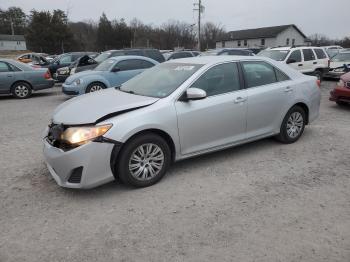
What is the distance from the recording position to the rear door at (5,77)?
38.3 feet

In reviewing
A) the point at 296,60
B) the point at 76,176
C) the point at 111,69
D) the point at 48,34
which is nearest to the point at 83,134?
the point at 76,176

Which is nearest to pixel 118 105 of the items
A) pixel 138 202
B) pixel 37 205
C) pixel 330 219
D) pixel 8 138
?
pixel 138 202

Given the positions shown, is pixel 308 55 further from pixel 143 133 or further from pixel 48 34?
pixel 48 34

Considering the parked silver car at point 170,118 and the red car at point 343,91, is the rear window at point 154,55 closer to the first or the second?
the red car at point 343,91

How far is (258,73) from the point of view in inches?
209

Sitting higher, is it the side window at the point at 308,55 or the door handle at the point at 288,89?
the side window at the point at 308,55

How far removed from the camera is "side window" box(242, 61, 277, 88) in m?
5.14

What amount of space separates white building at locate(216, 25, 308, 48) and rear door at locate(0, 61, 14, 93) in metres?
56.7

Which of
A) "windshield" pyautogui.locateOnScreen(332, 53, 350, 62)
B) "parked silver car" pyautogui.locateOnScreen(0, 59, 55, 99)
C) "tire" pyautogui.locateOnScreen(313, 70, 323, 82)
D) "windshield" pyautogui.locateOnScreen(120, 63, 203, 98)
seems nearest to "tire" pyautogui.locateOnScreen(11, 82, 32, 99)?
"parked silver car" pyautogui.locateOnScreen(0, 59, 55, 99)

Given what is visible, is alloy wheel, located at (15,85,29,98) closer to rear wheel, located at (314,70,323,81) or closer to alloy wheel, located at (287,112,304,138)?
alloy wheel, located at (287,112,304,138)

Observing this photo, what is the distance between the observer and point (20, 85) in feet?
39.7

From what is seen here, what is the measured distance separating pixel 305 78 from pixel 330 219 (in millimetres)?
3261

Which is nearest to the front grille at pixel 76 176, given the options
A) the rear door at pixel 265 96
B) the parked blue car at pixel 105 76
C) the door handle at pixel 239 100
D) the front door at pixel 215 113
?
the front door at pixel 215 113

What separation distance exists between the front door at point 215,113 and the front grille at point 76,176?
54.2 inches
